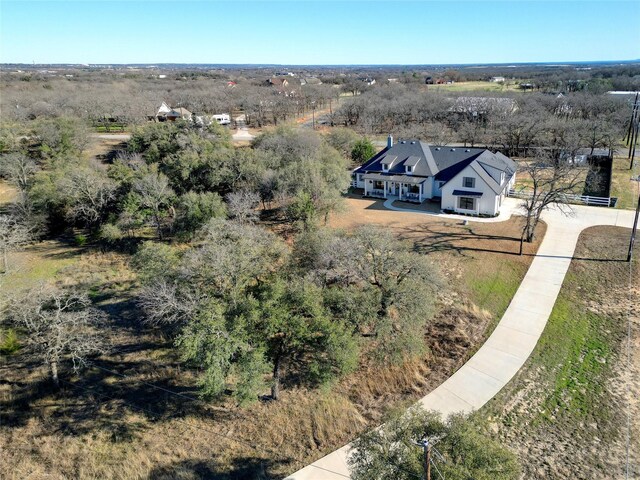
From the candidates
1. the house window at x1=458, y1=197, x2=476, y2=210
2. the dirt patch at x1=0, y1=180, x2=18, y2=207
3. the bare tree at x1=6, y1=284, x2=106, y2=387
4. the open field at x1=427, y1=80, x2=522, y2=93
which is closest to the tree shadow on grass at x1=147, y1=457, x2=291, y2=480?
the bare tree at x1=6, y1=284, x2=106, y2=387

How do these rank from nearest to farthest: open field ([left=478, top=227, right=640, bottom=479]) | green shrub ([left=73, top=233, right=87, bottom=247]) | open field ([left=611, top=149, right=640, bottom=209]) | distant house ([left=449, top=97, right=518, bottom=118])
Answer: open field ([left=478, top=227, right=640, bottom=479])
green shrub ([left=73, top=233, right=87, bottom=247])
open field ([left=611, top=149, right=640, bottom=209])
distant house ([left=449, top=97, right=518, bottom=118])

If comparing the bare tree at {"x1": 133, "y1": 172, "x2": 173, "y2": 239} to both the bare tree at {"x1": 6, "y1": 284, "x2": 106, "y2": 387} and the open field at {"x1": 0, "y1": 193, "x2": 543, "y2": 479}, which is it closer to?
the open field at {"x1": 0, "y1": 193, "x2": 543, "y2": 479}

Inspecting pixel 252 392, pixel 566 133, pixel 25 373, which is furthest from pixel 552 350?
pixel 566 133

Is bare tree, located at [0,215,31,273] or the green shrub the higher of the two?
bare tree, located at [0,215,31,273]

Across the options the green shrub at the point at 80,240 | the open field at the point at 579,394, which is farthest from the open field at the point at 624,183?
the green shrub at the point at 80,240


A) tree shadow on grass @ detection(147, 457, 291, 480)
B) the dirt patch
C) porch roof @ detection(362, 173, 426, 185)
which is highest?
porch roof @ detection(362, 173, 426, 185)

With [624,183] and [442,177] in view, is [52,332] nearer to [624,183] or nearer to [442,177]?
[442,177]

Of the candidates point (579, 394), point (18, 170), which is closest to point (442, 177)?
point (579, 394)
